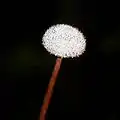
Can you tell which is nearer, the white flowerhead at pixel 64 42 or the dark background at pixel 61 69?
the white flowerhead at pixel 64 42

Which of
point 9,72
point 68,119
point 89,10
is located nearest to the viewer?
point 68,119

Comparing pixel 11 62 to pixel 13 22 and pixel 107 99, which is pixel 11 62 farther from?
pixel 107 99

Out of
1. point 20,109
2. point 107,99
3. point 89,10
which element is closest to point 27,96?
point 20,109

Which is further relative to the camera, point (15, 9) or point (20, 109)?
point (15, 9)

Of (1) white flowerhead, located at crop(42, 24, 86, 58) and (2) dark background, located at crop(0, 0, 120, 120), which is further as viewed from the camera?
(2) dark background, located at crop(0, 0, 120, 120)
